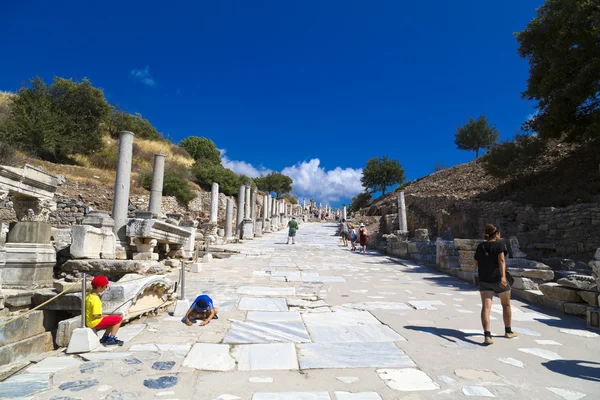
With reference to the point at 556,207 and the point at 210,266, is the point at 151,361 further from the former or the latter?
the point at 556,207

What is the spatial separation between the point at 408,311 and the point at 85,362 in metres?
4.59

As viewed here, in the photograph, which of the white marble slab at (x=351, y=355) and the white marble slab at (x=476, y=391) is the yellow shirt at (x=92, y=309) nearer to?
the white marble slab at (x=351, y=355)

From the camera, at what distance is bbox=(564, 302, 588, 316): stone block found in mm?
5319

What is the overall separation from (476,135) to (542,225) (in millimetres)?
32072

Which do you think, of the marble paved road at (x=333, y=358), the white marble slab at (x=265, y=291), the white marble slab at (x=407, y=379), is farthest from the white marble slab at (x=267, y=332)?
the white marble slab at (x=265, y=291)

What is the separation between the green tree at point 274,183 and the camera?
70.1m

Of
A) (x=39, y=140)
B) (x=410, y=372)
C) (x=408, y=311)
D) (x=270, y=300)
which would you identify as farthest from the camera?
(x=39, y=140)

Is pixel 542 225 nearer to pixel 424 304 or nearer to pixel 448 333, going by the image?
pixel 424 304

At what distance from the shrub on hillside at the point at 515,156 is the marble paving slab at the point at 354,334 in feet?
70.5

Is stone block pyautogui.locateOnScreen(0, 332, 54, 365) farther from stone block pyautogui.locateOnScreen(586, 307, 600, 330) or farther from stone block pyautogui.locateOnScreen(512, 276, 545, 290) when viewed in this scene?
stone block pyautogui.locateOnScreen(512, 276, 545, 290)

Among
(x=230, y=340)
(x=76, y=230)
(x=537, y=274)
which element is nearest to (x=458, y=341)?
(x=230, y=340)

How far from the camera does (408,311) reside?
18.8 feet

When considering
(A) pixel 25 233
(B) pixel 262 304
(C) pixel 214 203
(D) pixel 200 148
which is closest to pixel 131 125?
(D) pixel 200 148

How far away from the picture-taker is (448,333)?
4520 mm
